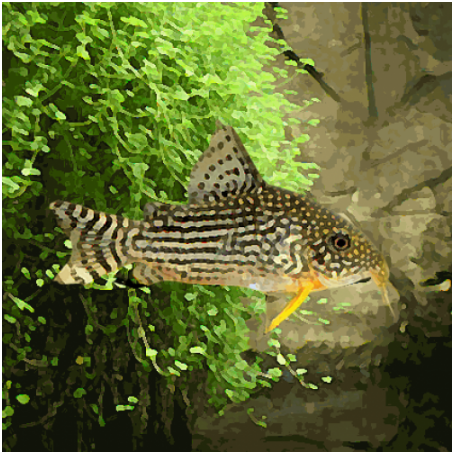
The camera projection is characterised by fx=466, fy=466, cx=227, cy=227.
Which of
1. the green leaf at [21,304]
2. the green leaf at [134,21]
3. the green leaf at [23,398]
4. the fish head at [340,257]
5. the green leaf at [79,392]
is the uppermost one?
the green leaf at [134,21]

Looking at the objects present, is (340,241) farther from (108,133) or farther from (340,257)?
(108,133)

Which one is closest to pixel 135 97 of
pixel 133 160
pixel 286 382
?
pixel 133 160

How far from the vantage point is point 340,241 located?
2.89 feet

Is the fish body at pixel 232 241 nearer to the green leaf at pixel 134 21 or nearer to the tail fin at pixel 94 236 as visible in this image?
the tail fin at pixel 94 236

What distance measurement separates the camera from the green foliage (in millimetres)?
972

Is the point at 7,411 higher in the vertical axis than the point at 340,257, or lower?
lower

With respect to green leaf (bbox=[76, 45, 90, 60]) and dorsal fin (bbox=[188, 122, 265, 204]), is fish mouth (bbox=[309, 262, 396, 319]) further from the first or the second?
green leaf (bbox=[76, 45, 90, 60])

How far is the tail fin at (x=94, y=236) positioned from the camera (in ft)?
2.88

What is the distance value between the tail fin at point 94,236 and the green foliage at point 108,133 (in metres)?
0.09

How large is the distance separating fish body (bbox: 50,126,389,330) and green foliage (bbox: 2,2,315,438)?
0.38 ft

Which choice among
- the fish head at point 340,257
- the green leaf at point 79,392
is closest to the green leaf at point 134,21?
the fish head at point 340,257

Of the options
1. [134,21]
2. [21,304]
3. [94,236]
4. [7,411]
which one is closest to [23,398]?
[7,411]

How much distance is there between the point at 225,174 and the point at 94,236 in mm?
277

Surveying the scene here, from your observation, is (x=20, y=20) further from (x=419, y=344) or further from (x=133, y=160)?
(x=419, y=344)
